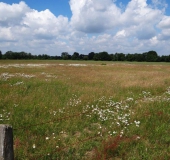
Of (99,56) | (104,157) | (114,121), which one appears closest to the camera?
(104,157)

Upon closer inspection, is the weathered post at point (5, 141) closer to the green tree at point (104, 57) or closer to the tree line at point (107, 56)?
the tree line at point (107, 56)

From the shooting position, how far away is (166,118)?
29.8ft

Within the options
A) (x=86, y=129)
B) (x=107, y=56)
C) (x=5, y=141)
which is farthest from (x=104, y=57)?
(x=5, y=141)

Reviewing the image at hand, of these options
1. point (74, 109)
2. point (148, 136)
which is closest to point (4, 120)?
point (74, 109)

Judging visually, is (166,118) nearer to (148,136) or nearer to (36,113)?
(148,136)

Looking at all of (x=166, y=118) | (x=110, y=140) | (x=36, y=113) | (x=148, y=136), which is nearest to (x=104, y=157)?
(x=110, y=140)

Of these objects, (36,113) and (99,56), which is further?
(99,56)

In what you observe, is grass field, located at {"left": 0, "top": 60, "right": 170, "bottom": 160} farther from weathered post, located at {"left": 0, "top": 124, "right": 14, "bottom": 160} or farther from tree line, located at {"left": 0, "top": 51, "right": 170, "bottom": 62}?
tree line, located at {"left": 0, "top": 51, "right": 170, "bottom": 62}

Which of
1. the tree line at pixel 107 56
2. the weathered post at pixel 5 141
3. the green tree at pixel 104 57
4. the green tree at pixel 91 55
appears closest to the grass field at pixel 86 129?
the weathered post at pixel 5 141

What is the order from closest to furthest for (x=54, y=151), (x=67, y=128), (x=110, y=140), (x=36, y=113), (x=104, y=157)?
(x=104, y=157), (x=54, y=151), (x=110, y=140), (x=67, y=128), (x=36, y=113)

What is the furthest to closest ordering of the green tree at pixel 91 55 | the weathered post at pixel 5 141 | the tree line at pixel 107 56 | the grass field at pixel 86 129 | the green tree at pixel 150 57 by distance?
the green tree at pixel 91 55 → the green tree at pixel 150 57 → the tree line at pixel 107 56 → the grass field at pixel 86 129 → the weathered post at pixel 5 141

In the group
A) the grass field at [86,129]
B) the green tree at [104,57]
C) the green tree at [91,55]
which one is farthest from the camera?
the green tree at [91,55]

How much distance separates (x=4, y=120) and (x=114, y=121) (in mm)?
5302

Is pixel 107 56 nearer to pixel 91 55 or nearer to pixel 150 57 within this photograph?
pixel 91 55
